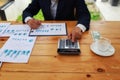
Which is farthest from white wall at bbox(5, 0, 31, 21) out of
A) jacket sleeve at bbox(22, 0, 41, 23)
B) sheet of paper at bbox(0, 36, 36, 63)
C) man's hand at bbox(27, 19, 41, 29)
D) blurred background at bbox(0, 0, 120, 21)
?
sheet of paper at bbox(0, 36, 36, 63)

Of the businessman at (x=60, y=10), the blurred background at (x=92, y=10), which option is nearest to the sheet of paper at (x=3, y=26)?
the businessman at (x=60, y=10)

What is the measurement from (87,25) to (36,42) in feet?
1.17

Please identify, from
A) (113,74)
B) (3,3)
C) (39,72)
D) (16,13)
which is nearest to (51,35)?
(39,72)

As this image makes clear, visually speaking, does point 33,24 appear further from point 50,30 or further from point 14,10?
point 14,10

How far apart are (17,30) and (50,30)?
212 millimetres

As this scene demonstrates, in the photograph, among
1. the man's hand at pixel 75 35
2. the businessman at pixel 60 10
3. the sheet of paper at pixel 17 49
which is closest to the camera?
the sheet of paper at pixel 17 49

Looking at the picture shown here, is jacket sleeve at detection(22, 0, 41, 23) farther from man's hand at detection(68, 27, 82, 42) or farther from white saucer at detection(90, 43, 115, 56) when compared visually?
white saucer at detection(90, 43, 115, 56)

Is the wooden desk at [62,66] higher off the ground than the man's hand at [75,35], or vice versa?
the man's hand at [75,35]

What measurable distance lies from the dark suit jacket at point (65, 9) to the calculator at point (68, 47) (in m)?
0.33

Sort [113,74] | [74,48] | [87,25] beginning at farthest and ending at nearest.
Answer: [87,25] → [74,48] → [113,74]

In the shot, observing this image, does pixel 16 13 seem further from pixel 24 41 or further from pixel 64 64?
pixel 64 64

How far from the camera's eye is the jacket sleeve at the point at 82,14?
1.15 metres

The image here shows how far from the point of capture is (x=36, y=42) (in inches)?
38.8

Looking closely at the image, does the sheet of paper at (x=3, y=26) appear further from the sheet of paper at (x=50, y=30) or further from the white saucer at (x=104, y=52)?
the white saucer at (x=104, y=52)
